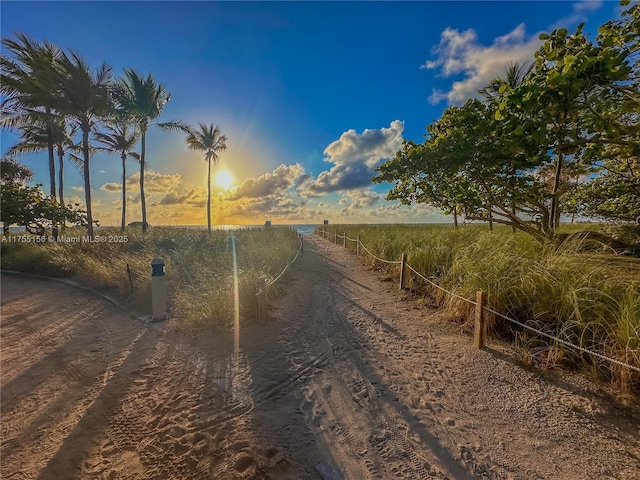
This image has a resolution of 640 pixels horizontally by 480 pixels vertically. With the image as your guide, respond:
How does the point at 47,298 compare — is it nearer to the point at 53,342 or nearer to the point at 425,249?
the point at 53,342

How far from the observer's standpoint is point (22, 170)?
1691 centimetres

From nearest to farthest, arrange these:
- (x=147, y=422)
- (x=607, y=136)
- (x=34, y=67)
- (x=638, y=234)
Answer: (x=147, y=422)
(x=607, y=136)
(x=638, y=234)
(x=34, y=67)

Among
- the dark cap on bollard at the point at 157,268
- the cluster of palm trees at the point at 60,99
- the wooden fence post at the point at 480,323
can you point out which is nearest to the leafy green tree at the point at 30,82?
the cluster of palm trees at the point at 60,99

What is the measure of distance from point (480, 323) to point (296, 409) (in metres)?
2.80

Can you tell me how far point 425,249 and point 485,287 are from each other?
373 centimetres

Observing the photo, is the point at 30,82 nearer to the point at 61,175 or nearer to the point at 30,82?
the point at 30,82

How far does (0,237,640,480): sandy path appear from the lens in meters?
2.24

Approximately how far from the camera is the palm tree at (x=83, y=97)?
37.6ft

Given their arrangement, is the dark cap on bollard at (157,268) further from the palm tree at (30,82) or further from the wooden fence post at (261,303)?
the palm tree at (30,82)

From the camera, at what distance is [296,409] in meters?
2.92

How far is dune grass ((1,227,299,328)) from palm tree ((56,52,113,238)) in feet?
9.31

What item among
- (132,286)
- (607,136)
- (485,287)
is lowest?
(132,286)

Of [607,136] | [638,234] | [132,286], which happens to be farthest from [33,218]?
[638,234]

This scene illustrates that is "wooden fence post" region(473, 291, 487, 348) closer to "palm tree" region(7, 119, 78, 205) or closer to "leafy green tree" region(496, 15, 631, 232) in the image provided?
"leafy green tree" region(496, 15, 631, 232)
